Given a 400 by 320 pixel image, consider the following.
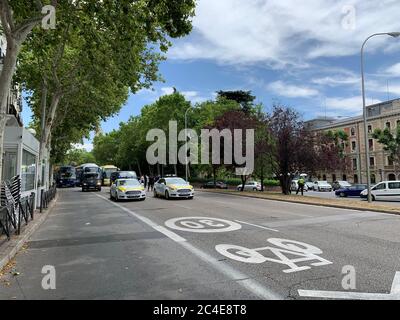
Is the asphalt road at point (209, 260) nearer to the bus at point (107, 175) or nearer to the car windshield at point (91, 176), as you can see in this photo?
the car windshield at point (91, 176)

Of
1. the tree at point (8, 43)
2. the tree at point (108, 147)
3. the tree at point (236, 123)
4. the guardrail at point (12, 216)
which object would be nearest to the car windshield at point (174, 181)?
the tree at point (236, 123)

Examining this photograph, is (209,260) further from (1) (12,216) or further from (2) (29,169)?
(2) (29,169)

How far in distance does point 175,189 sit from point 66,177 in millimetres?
40352

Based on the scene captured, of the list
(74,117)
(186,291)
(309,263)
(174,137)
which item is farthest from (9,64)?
(174,137)

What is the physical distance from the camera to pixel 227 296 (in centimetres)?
493

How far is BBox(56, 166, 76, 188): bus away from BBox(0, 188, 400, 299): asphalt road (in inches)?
1915

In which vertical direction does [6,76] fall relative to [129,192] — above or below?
above

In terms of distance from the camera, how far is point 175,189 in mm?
22859

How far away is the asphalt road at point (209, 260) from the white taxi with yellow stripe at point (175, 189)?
35.3ft

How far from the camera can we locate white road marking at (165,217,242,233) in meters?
10.7

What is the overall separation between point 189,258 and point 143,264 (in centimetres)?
95

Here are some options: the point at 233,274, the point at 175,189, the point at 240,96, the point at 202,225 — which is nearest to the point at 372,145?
the point at 240,96
